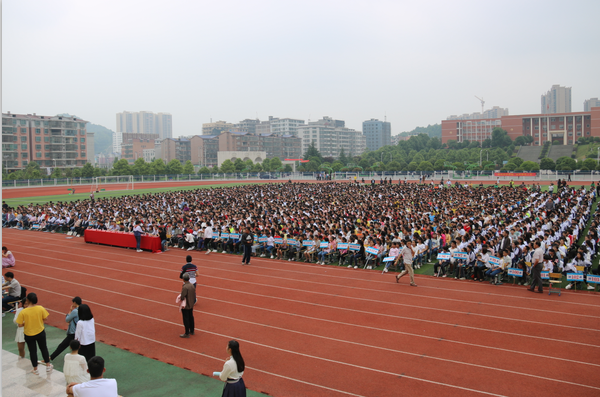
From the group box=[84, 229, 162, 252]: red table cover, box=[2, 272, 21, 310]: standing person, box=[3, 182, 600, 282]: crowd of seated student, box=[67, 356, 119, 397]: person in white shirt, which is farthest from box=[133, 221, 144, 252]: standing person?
box=[67, 356, 119, 397]: person in white shirt

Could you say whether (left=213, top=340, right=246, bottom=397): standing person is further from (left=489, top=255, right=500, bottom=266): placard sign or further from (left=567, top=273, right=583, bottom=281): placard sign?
(left=567, top=273, right=583, bottom=281): placard sign

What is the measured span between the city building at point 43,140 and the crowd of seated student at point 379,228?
75.7m

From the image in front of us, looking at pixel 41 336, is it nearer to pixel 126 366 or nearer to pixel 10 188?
pixel 126 366

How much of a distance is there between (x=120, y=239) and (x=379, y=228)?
1272 cm

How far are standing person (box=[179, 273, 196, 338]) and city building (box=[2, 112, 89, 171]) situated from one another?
100m

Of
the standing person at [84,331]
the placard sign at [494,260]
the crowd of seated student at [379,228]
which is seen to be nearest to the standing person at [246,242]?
the crowd of seated student at [379,228]

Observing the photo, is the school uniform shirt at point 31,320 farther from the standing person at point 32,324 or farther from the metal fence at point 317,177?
the metal fence at point 317,177

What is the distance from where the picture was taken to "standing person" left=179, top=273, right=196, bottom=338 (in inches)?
375

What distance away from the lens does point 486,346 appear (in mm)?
9234

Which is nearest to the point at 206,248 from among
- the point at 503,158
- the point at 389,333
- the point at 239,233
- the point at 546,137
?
the point at 239,233

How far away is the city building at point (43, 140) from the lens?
9325 centimetres

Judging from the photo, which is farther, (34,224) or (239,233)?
(34,224)

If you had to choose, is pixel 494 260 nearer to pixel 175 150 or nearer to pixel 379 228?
pixel 379 228

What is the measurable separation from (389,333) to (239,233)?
11.6 metres
